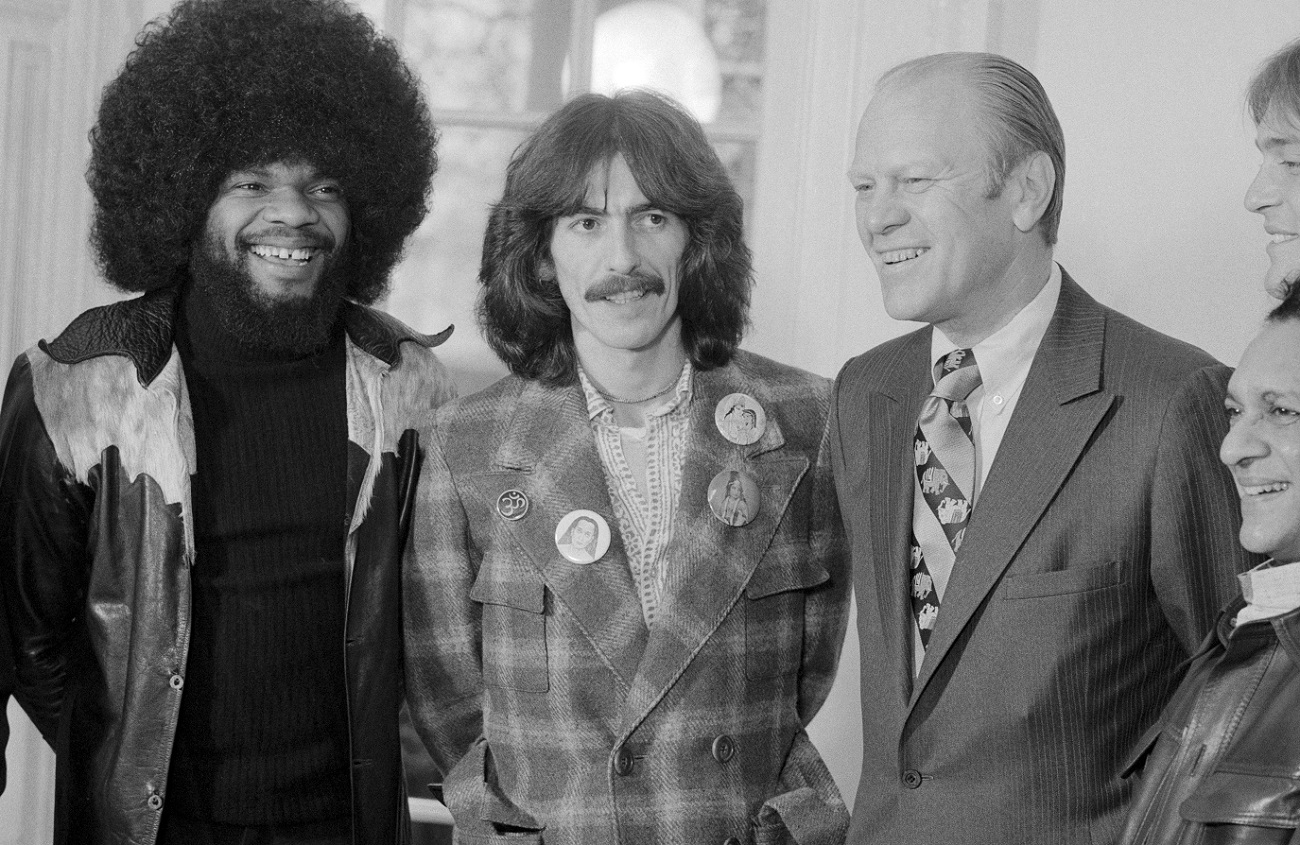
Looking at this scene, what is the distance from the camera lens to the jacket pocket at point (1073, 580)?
230 centimetres

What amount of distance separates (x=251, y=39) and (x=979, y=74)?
158 cm

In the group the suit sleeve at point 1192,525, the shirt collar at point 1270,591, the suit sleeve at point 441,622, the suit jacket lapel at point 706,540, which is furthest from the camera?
the suit sleeve at point 441,622

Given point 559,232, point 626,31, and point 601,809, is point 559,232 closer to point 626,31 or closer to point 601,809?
point 601,809

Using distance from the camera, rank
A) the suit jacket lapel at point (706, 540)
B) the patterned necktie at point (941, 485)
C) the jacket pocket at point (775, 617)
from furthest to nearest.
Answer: the jacket pocket at point (775, 617) → the suit jacket lapel at point (706, 540) → the patterned necktie at point (941, 485)

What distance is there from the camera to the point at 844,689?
418 centimetres

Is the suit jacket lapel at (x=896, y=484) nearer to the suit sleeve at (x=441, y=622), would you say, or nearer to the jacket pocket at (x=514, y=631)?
the jacket pocket at (x=514, y=631)

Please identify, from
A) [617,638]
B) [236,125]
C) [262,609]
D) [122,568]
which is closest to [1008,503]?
[617,638]

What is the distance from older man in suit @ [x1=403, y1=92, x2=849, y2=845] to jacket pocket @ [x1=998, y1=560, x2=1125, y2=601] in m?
0.65

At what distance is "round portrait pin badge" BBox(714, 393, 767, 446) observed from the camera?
9.60ft

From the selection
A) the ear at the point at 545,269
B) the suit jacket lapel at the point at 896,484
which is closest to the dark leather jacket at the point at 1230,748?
the suit jacket lapel at the point at 896,484

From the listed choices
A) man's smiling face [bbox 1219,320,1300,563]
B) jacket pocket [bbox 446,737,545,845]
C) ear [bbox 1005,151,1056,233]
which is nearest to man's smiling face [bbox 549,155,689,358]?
ear [bbox 1005,151,1056,233]

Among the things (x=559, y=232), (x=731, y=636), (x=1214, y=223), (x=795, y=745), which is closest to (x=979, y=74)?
(x=559, y=232)

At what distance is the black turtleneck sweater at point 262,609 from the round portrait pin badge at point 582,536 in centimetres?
49

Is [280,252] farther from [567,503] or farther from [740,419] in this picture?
[740,419]
